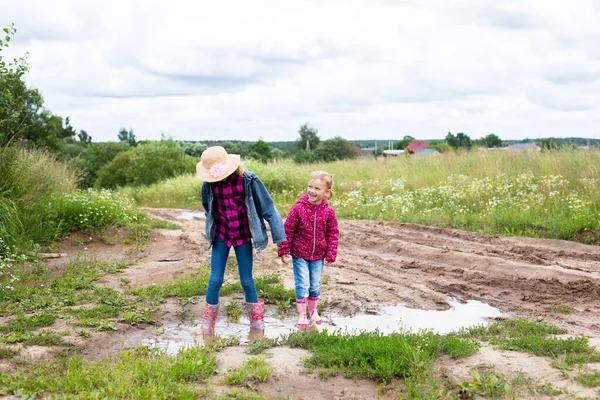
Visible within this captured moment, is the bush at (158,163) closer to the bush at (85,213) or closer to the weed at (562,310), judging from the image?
the bush at (85,213)

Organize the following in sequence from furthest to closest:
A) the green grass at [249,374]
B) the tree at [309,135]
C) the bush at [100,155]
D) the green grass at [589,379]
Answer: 1. the tree at [309,135]
2. the bush at [100,155]
3. the green grass at [249,374]
4. the green grass at [589,379]

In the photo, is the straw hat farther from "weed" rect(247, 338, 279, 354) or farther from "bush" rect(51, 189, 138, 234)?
"bush" rect(51, 189, 138, 234)

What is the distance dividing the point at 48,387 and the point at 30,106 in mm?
9434

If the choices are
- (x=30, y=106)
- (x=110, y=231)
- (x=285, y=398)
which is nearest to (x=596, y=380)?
(x=285, y=398)

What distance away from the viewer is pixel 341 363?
5.26 meters

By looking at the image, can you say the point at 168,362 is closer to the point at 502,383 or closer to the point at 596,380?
the point at 502,383

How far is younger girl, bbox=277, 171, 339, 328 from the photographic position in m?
6.80

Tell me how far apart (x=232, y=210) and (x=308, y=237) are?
0.96 meters

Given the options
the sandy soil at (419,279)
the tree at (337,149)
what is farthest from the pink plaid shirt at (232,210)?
the tree at (337,149)

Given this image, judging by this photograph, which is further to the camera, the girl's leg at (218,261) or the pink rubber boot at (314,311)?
the pink rubber boot at (314,311)

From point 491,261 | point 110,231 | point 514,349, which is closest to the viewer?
point 514,349

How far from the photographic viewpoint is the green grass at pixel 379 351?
16.8ft

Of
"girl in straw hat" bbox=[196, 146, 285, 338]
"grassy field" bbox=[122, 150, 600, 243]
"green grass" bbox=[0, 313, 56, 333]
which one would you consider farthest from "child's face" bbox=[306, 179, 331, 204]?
"grassy field" bbox=[122, 150, 600, 243]

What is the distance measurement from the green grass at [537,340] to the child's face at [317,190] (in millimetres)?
2092
